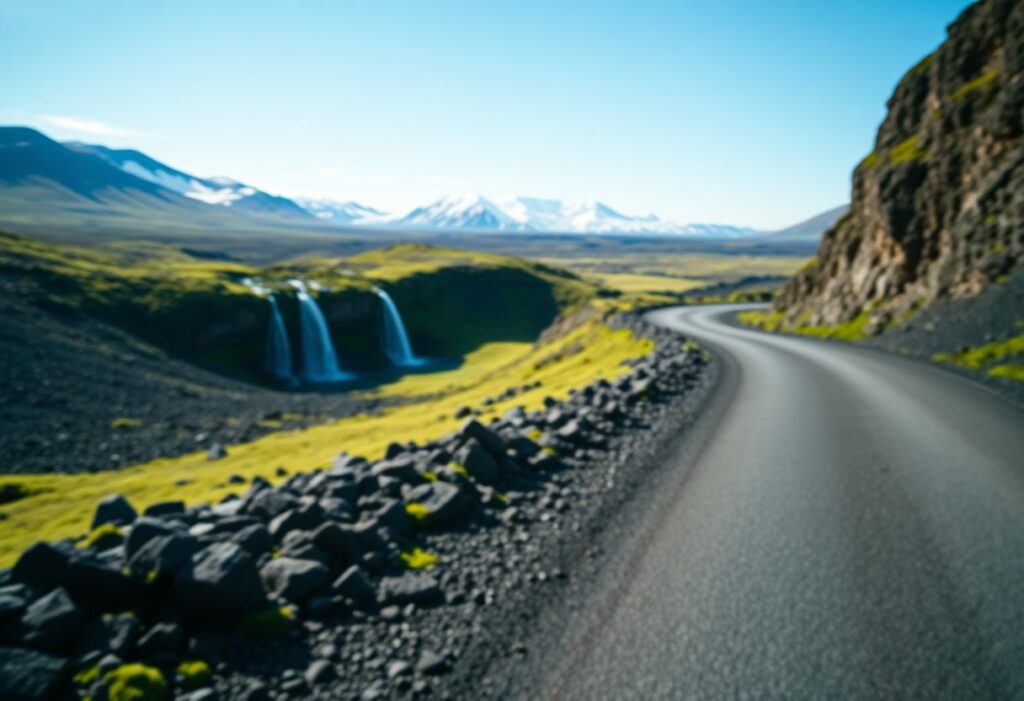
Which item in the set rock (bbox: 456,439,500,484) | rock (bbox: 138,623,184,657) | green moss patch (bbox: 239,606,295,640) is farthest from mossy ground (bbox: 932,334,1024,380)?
rock (bbox: 138,623,184,657)

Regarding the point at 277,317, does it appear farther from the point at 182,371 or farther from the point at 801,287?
the point at 801,287

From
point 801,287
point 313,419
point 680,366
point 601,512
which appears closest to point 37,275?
point 313,419

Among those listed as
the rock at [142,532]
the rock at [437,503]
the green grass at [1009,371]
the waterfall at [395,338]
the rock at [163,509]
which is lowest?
the waterfall at [395,338]

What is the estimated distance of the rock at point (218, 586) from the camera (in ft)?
24.6

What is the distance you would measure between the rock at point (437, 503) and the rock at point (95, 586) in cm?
521

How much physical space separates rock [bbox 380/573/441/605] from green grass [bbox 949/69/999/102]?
57.1 m

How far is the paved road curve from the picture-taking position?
6617 mm

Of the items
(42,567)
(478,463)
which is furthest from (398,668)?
(478,463)

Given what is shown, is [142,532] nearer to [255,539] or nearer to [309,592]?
[255,539]

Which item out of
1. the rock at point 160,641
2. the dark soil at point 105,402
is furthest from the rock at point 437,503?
the dark soil at point 105,402

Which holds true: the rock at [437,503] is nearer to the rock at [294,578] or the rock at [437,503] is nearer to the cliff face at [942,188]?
the rock at [294,578]

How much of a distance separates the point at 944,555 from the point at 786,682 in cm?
510

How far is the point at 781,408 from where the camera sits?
20.8m

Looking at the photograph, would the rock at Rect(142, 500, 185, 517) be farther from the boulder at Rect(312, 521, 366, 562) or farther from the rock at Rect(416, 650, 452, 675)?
the rock at Rect(416, 650, 452, 675)
